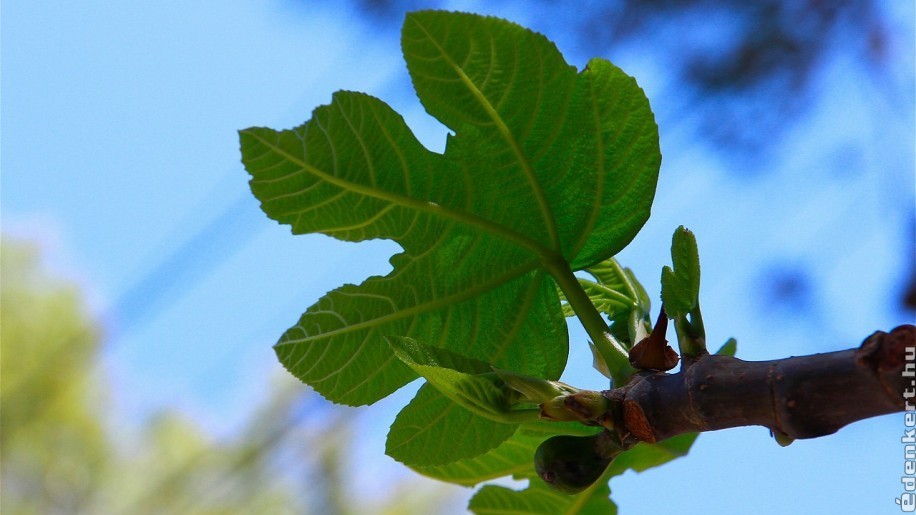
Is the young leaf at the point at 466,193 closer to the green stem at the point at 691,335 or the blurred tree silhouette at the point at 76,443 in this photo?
the green stem at the point at 691,335

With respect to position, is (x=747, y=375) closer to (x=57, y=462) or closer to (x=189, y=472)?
(x=189, y=472)

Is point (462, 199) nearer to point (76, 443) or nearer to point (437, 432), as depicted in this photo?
point (437, 432)

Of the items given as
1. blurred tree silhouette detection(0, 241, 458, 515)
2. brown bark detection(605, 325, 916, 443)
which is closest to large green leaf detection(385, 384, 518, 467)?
brown bark detection(605, 325, 916, 443)

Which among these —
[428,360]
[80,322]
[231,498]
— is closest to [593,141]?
[428,360]

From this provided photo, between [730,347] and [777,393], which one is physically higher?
[730,347]

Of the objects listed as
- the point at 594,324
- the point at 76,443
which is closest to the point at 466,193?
the point at 594,324

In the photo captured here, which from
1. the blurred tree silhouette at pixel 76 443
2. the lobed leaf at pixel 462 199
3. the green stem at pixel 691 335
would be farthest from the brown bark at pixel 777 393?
the blurred tree silhouette at pixel 76 443

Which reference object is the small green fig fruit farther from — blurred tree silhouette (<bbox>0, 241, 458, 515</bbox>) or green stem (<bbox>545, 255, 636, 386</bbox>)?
blurred tree silhouette (<bbox>0, 241, 458, 515</bbox>)
